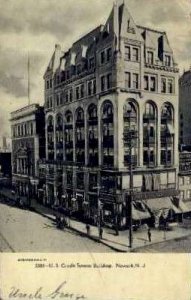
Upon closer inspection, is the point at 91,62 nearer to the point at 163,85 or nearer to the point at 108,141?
the point at 163,85

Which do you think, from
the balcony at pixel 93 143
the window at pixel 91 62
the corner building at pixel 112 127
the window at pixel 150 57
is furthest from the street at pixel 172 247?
the window at pixel 91 62

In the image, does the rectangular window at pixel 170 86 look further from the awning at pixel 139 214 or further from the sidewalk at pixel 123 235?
the sidewalk at pixel 123 235

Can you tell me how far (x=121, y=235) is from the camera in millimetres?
7098

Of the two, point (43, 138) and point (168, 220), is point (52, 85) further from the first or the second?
point (168, 220)

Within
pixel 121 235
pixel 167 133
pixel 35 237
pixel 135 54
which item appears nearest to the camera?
pixel 35 237

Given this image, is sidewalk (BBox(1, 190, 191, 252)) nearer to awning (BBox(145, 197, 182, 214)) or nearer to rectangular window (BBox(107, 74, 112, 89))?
awning (BBox(145, 197, 182, 214))

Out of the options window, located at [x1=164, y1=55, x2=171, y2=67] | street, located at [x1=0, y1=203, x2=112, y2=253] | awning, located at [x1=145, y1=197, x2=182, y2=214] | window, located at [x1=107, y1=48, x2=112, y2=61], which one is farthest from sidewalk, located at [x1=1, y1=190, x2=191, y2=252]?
window, located at [x1=107, y1=48, x2=112, y2=61]

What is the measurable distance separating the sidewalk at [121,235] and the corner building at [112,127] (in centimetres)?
32

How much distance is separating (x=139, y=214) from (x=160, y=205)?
0.56 meters

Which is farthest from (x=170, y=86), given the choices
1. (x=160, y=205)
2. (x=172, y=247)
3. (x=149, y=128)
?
(x=172, y=247)

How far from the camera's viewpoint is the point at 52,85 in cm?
717

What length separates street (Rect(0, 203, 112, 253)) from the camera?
578cm

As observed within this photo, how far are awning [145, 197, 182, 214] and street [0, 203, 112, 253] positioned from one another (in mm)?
2022

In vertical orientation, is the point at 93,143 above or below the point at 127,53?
below
